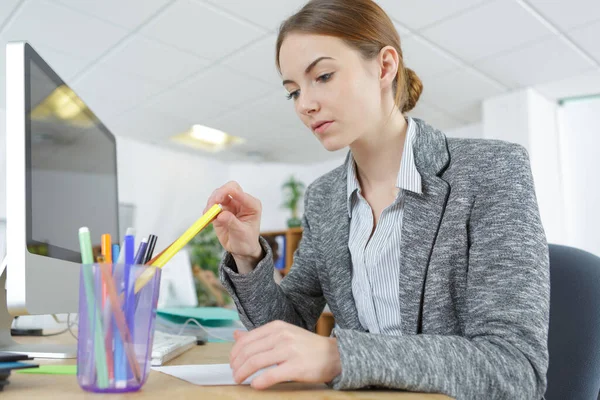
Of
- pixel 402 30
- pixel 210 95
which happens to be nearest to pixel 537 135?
pixel 402 30

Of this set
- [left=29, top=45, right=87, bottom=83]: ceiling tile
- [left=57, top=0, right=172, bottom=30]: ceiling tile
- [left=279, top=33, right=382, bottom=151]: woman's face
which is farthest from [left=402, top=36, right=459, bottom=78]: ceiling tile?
[left=279, top=33, right=382, bottom=151]: woman's face

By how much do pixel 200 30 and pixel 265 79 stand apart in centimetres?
74

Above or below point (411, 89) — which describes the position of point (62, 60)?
above

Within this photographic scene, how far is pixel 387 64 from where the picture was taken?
3.09ft

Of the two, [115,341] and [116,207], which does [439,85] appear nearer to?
[116,207]

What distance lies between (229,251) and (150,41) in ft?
7.96

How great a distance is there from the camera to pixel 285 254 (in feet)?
16.8

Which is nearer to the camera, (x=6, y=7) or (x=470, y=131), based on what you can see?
(x=6, y=7)

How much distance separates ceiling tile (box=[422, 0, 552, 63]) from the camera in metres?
2.54

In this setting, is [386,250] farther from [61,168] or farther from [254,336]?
[61,168]

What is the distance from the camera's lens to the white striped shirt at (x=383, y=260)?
32.7 inches

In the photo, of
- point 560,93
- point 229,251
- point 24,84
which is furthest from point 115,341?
point 560,93

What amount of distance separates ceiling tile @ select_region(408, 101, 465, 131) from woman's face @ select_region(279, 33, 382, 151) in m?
3.04

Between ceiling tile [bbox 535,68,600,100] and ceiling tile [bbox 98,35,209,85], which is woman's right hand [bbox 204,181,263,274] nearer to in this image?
ceiling tile [bbox 98,35,209,85]
